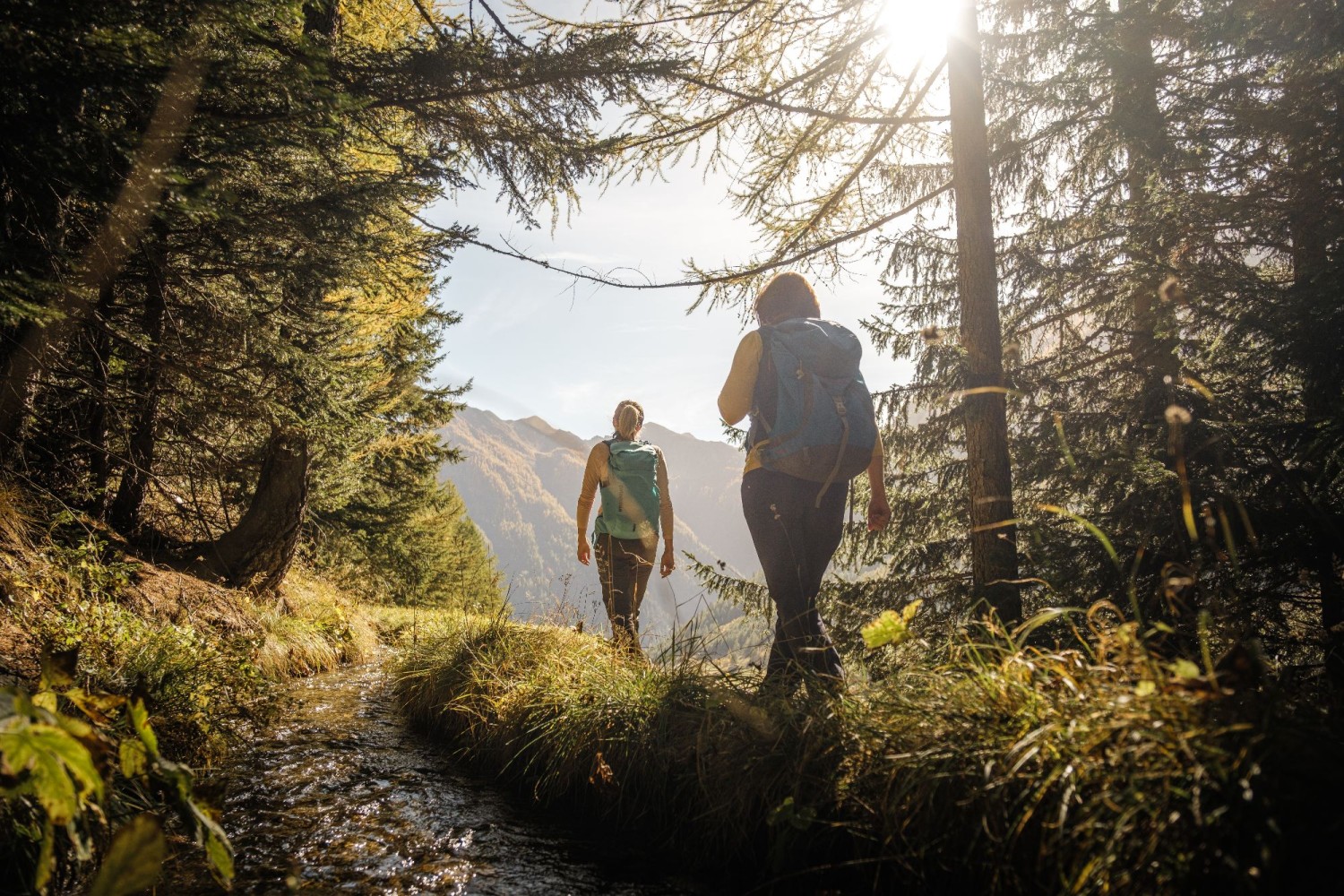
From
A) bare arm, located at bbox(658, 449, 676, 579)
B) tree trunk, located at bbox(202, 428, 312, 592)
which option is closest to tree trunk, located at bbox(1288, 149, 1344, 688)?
bare arm, located at bbox(658, 449, 676, 579)

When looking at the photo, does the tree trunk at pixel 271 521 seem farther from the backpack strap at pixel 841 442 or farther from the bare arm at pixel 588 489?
→ the backpack strap at pixel 841 442

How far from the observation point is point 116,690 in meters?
3.28

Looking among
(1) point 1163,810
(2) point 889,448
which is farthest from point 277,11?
(2) point 889,448

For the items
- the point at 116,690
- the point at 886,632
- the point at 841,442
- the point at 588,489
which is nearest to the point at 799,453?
the point at 841,442

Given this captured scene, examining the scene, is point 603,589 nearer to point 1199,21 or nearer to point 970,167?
point 970,167

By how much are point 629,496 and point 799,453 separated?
217cm

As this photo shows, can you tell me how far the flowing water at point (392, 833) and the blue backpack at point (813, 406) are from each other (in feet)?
5.81

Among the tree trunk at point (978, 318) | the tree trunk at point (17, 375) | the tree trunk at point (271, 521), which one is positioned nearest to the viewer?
the tree trunk at point (978, 318)

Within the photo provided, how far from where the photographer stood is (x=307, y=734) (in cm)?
399

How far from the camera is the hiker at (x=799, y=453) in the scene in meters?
3.08

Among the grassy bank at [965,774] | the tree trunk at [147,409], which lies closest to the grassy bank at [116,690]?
the tree trunk at [147,409]

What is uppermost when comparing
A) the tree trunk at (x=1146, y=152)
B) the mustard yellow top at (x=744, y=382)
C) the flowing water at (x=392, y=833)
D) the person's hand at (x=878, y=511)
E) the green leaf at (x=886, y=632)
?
the tree trunk at (x=1146, y=152)

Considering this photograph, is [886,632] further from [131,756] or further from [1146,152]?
[1146,152]

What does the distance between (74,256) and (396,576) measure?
15.1m
